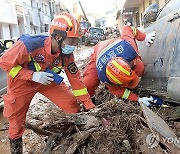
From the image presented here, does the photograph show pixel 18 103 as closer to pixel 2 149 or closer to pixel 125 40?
pixel 2 149

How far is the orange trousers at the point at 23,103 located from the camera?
3.00 metres

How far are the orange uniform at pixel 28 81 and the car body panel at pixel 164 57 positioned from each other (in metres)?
0.84

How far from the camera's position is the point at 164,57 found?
9.51ft

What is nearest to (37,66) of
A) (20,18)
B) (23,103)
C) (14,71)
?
(14,71)

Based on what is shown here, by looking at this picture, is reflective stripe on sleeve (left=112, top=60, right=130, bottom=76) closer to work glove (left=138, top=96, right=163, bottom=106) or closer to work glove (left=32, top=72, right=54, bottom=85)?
work glove (left=138, top=96, right=163, bottom=106)

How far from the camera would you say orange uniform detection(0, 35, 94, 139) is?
2869 millimetres

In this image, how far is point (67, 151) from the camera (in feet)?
8.10

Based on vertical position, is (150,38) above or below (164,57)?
above

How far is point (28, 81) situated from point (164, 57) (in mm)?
1509

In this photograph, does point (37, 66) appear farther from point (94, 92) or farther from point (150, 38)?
point (150, 38)

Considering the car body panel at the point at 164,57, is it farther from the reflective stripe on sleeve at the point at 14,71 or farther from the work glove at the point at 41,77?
the reflective stripe on sleeve at the point at 14,71

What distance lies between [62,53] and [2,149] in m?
1.49

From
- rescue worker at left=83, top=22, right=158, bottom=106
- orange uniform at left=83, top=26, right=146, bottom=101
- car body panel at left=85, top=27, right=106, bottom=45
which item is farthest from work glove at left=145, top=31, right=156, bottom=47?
car body panel at left=85, top=27, right=106, bottom=45

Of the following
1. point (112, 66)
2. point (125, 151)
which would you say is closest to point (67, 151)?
point (125, 151)
